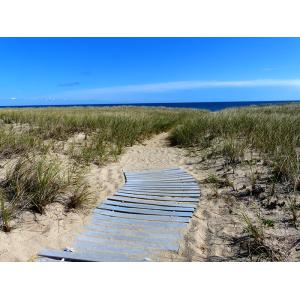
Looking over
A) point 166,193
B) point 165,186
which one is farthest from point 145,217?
point 165,186

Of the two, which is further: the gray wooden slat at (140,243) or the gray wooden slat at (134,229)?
the gray wooden slat at (134,229)

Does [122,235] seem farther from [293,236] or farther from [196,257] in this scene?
[293,236]

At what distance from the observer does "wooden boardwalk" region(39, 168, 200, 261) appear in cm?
294

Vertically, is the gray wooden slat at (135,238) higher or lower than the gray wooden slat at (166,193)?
lower

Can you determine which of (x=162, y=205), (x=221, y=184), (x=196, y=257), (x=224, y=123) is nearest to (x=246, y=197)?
(x=221, y=184)

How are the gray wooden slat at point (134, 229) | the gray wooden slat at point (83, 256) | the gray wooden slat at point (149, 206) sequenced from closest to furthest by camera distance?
the gray wooden slat at point (83, 256) → the gray wooden slat at point (134, 229) → the gray wooden slat at point (149, 206)

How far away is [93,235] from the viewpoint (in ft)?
10.9

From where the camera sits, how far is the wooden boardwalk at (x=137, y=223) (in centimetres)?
294

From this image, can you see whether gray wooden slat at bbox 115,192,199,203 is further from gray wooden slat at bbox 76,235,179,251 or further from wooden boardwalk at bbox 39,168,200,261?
gray wooden slat at bbox 76,235,179,251

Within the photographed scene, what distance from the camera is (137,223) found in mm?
3613

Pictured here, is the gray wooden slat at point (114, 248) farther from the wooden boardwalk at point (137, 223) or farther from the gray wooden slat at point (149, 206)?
the gray wooden slat at point (149, 206)

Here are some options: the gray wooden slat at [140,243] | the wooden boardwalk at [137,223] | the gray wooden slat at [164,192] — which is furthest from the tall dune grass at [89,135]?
the gray wooden slat at [140,243]

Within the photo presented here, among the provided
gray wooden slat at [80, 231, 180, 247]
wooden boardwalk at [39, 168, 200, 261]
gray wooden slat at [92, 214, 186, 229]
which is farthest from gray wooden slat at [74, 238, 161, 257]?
gray wooden slat at [92, 214, 186, 229]

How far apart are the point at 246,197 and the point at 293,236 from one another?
1.22 m
